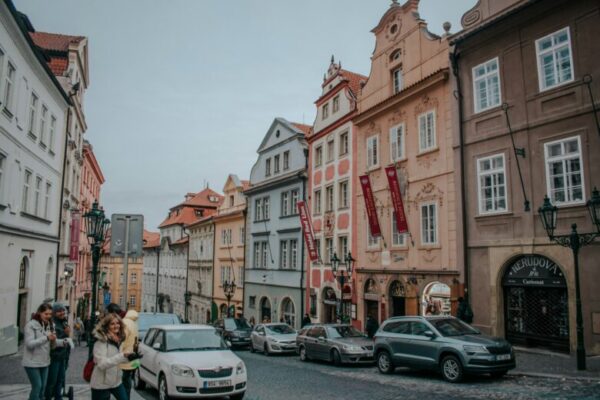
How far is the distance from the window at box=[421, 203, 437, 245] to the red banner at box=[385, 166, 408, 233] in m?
0.77

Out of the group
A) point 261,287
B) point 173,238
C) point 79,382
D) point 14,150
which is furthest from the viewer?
point 173,238

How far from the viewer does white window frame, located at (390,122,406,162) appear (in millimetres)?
24181

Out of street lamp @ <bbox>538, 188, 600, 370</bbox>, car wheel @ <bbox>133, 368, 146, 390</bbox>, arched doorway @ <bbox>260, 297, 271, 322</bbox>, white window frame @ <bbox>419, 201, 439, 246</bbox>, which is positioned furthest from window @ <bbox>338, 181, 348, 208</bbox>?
car wheel @ <bbox>133, 368, 146, 390</bbox>

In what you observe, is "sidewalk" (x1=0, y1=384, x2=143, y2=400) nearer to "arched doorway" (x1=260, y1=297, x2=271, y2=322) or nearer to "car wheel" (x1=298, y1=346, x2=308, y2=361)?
"car wheel" (x1=298, y1=346, x2=308, y2=361)

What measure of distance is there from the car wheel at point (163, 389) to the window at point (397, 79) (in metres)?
18.4

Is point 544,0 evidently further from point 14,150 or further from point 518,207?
point 14,150

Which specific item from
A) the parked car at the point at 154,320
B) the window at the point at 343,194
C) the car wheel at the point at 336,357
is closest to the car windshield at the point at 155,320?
the parked car at the point at 154,320

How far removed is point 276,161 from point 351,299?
583 inches

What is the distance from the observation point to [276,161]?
38.8 metres

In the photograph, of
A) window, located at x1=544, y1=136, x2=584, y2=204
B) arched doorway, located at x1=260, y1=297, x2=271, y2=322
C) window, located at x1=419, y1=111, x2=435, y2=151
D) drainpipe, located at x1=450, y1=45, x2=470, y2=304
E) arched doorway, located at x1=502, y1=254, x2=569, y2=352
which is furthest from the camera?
arched doorway, located at x1=260, y1=297, x2=271, y2=322

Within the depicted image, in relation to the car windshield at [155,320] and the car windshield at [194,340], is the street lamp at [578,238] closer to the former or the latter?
the car windshield at [194,340]

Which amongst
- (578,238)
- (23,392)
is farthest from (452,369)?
(23,392)

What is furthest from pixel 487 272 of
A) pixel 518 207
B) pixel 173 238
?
pixel 173 238

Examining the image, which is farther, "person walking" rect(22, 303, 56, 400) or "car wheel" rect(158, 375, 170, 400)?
"car wheel" rect(158, 375, 170, 400)
